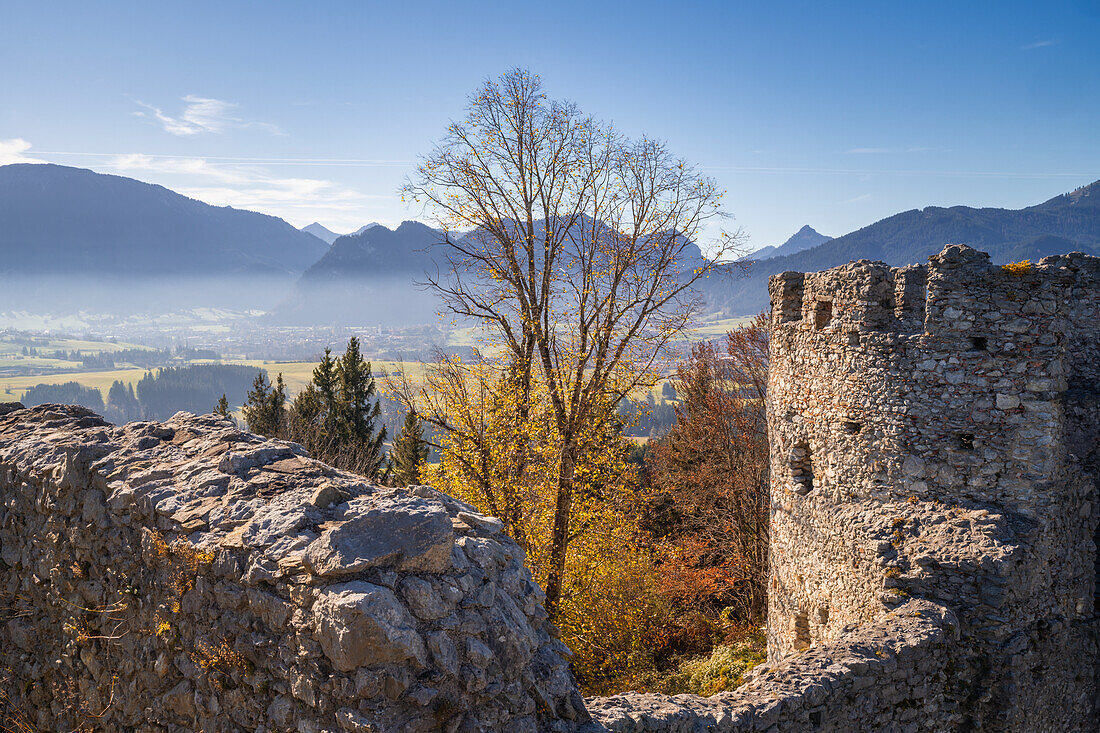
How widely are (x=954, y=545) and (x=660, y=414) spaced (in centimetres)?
8145

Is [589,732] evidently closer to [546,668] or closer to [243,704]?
[546,668]

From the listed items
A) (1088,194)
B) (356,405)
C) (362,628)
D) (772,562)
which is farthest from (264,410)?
(1088,194)

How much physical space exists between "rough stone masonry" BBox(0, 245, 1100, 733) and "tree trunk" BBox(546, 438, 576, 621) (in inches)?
198

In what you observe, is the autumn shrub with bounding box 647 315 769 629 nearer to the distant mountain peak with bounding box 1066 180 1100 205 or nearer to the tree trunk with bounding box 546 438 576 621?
the tree trunk with bounding box 546 438 576 621

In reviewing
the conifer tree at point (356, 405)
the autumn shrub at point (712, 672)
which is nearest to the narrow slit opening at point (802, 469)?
the autumn shrub at point (712, 672)

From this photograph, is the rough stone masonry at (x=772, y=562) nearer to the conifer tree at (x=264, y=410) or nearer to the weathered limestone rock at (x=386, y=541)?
the weathered limestone rock at (x=386, y=541)

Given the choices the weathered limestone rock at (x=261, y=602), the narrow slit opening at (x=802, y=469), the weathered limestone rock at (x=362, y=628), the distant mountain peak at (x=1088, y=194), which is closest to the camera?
the weathered limestone rock at (x=362, y=628)

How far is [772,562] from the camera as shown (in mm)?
10578

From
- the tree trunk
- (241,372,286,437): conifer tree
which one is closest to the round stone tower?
the tree trunk

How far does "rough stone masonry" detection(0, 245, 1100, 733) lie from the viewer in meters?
4.05

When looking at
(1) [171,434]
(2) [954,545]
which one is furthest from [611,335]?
(1) [171,434]

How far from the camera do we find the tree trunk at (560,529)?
1430 cm

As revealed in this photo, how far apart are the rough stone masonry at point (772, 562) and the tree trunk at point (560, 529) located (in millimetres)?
5041

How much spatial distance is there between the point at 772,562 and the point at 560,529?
17.8 feet
